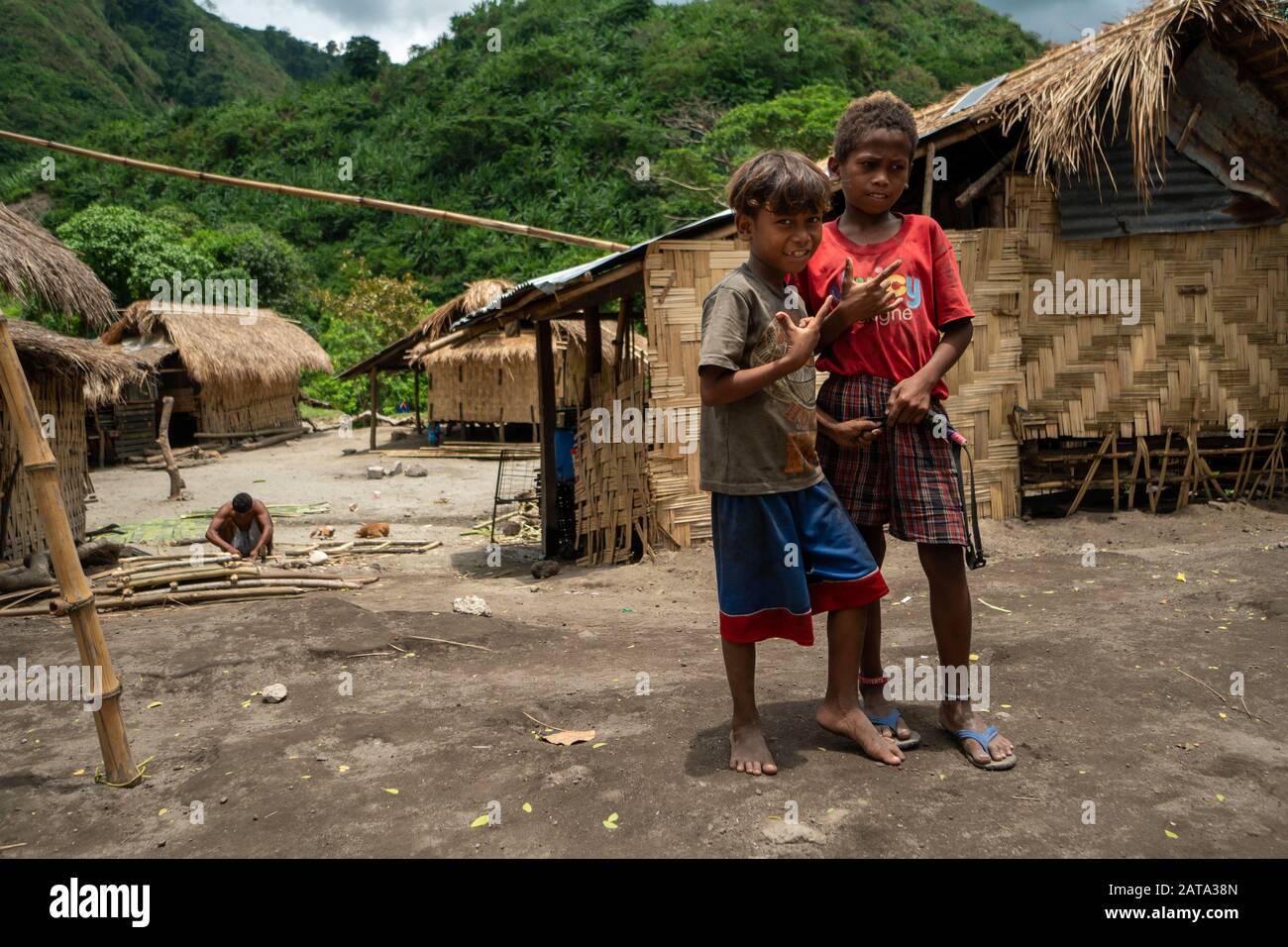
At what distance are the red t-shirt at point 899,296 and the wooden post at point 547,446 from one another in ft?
21.5

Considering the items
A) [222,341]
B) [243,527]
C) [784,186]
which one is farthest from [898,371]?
[222,341]

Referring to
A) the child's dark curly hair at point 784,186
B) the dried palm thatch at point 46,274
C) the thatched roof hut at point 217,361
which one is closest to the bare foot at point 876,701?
the child's dark curly hair at point 784,186

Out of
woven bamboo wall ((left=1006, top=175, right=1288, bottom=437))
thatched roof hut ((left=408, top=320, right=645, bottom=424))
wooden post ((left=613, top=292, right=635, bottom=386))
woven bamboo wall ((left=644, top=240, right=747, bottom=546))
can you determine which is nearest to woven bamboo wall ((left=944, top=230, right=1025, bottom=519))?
woven bamboo wall ((left=1006, top=175, right=1288, bottom=437))

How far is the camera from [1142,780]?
8.41 feet

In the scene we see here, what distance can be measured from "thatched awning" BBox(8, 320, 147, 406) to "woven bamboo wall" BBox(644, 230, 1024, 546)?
20.9 ft

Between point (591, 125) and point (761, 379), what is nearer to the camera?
point (761, 379)

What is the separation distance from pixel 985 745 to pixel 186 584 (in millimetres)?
6158

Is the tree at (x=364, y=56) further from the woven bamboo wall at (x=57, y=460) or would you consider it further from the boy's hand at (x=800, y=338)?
the boy's hand at (x=800, y=338)

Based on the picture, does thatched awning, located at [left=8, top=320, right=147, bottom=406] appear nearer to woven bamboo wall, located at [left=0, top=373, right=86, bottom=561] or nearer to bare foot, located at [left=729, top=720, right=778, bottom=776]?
woven bamboo wall, located at [left=0, top=373, right=86, bottom=561]

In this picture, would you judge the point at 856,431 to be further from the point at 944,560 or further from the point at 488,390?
the point at 488,390

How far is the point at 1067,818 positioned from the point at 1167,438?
6125 millimetres

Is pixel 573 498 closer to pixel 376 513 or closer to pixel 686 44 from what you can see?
pixel 376 513

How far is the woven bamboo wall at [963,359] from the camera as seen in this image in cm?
719

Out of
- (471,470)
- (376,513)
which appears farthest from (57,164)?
(376,513)
